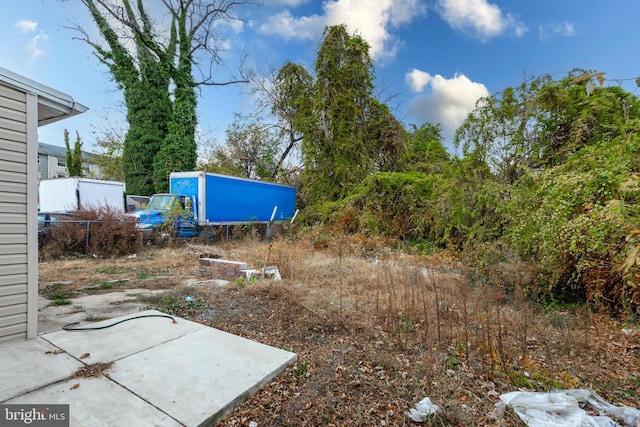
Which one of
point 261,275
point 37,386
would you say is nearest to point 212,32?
point 261,275

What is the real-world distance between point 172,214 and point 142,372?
818cm

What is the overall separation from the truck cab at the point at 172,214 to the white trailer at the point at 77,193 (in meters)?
1.96

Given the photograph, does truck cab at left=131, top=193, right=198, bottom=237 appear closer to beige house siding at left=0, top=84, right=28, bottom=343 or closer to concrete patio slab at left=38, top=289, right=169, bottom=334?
concrete patio slab at left=38, top=289, right=169, bottom=334

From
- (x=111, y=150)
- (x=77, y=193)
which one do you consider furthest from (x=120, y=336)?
(x=111, y=150)

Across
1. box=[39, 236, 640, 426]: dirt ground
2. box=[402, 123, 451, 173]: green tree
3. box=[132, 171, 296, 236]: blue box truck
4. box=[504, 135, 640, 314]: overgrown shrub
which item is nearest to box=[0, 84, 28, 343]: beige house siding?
box=[39, 236, 640, 426]: dirt ground

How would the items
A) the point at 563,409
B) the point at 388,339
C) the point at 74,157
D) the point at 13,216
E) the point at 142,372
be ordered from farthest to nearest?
the point at 74,157 < the point at 388,339 < the point at 13,216 < the point at 142,372 < the point at 563,409

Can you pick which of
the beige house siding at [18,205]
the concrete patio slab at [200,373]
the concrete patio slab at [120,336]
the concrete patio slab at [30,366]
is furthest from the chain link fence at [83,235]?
the concrete patio slab at [200,373]

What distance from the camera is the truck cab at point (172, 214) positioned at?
967cm

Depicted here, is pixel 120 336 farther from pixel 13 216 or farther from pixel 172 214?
pixel 172 214

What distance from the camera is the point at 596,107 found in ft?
20.1

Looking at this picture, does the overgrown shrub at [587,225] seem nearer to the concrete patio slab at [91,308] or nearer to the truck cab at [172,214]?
the concrete patio slab at [91,308]

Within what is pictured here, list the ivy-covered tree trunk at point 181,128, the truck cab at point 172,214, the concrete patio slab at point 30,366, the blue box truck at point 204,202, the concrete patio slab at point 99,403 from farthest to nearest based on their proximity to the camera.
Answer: the ivy-covered tree trunk at point 181,128
the blue box truck at point 204,202
the truck cab at point 172,214
the concrete patio slab at point 30,366
the concrete patio slab at point 99,403

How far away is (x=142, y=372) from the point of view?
2369mm

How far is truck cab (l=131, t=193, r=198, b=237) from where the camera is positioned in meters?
9.67
